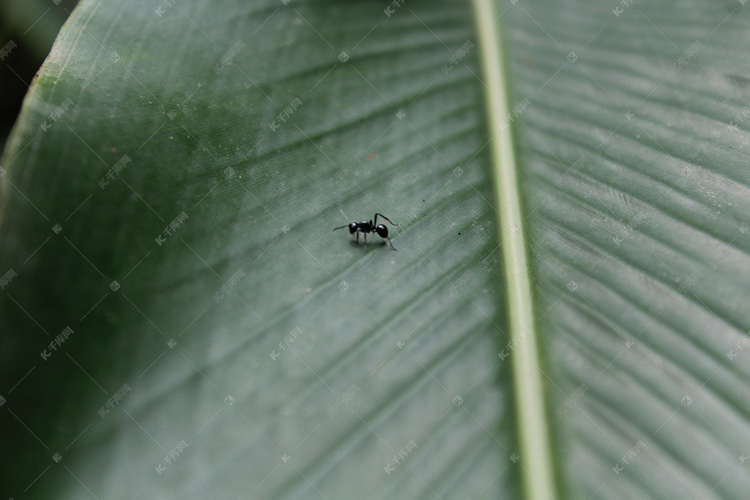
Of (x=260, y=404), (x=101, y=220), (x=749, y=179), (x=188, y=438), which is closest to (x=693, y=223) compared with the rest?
(x=749, y=179)

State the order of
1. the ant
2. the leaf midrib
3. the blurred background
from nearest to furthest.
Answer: the leaf midrib < the ant < the blurred background

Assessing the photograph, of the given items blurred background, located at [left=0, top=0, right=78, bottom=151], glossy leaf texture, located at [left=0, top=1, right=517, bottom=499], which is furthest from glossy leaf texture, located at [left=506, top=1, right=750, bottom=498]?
blurred background, located at [left=0, top=0, right=78, bottom=151]

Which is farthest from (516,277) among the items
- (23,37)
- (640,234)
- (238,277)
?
(23,37)

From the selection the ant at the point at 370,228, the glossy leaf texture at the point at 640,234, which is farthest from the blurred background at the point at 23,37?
the glossy leaf texture at the point at 640,234

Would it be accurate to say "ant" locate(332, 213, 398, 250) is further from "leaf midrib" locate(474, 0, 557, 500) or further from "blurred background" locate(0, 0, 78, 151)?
"blurred background" locate(0, 0, 78, 151)

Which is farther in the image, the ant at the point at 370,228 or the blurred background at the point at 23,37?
the blurred background at the point at 23,37

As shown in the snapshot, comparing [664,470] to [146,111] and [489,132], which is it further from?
[146,111]

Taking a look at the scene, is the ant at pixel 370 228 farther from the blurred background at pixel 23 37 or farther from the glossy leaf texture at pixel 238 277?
the blurred background at pixel 23 37
